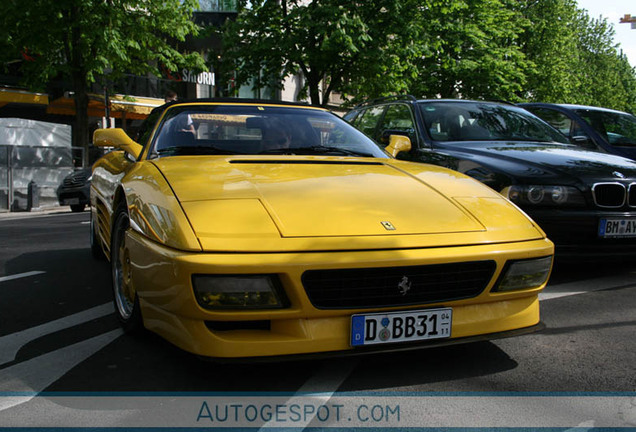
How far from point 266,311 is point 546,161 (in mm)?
3418

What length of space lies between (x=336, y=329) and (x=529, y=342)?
1.37 meters

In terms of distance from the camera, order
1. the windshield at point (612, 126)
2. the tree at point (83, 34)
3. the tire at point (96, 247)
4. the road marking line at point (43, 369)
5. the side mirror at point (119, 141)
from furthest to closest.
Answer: the tree at point (83, 34) < the windshield at point (612, 126) < the tire at point (96, 247) < the side mirror at point (119, 141) < the road marking line at point (43, 369)

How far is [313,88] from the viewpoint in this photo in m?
21.2

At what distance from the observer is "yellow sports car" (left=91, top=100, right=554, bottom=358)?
262cm

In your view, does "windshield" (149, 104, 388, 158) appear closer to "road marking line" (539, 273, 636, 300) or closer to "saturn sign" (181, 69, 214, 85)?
"road marking line" (539, 273, 636, 300)

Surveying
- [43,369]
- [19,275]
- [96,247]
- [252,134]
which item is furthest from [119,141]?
[96,247]

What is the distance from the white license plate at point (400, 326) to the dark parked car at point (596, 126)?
17.9 ft

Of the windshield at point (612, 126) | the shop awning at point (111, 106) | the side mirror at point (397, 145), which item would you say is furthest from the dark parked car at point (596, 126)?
the shop awning at point (111, 106)

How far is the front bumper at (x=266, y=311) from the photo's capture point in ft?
8.53

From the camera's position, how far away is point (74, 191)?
1472cm

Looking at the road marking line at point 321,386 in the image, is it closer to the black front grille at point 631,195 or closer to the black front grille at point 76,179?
the black front grille at point 631,195

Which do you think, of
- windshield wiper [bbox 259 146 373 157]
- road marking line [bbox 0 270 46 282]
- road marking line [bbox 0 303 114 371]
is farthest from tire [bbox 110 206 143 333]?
road marking line [bbox 0 270 46 282]

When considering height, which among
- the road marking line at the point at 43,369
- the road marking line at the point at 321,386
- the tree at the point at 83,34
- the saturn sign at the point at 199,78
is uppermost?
the tree at the point at 83,34

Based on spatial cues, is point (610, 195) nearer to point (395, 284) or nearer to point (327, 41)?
point (395, 284)
